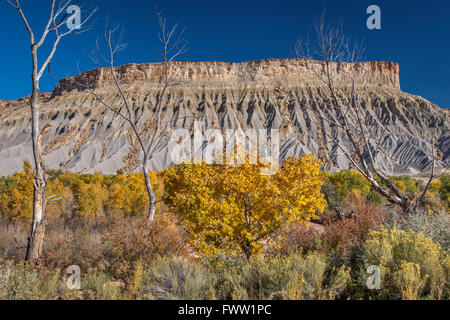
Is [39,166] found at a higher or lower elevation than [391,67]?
lower

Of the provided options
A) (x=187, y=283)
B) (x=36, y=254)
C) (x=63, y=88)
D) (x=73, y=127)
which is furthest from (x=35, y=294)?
(x=63, y=88)

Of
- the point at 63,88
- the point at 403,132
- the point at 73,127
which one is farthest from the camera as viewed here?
the point at 63,88

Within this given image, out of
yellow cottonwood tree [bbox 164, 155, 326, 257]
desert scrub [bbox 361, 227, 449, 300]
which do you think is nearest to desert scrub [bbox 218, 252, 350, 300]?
desert scrub [bbox 361, 227, 449, 300]

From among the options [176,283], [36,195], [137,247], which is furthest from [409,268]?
[36,195]

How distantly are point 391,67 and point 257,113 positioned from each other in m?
52.8

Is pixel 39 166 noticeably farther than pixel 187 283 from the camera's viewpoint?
Yes

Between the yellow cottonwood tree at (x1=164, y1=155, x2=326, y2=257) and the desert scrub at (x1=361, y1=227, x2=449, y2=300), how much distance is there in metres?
2.41

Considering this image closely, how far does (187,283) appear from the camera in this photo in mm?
4625

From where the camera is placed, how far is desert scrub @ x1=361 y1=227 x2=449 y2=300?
381 centimetres

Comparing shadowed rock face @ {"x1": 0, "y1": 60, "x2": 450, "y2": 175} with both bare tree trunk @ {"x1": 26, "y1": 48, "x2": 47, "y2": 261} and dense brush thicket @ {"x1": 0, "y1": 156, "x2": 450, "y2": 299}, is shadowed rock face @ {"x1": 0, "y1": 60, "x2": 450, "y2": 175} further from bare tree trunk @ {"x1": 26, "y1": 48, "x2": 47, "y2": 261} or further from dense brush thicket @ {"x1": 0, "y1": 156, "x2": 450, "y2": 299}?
bare tree trunk @ {"x1": 26, "y1": 48, "x2": 47, "y2": 261}

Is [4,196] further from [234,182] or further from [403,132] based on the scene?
[403,132]

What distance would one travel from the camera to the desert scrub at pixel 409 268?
3807 millimetres

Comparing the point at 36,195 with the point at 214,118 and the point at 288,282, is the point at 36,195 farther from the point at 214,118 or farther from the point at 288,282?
the point at 214,118
